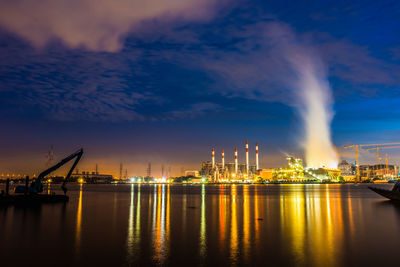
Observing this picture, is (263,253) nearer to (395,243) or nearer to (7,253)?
(395,243)

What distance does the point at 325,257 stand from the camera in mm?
14836

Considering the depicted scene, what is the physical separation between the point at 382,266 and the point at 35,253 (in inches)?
644

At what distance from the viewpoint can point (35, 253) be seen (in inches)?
628

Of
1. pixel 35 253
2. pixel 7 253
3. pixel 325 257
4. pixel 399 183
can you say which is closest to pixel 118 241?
pixel 35 253

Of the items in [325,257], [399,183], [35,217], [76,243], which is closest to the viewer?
[325,257]

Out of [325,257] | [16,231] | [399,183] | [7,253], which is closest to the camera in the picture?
[325,257]

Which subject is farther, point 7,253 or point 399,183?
point 399,183

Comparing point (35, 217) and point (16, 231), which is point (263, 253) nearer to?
point (16, 231)

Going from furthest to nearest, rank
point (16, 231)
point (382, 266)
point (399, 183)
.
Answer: point (399, 183) → point (16, 231) → point (382, 266)

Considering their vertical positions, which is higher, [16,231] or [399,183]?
[399,183]

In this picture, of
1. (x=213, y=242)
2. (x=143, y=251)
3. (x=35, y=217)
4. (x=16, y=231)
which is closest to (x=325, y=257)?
(x=213, y=242)

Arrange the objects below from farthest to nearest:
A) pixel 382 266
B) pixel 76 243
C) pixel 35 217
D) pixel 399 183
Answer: pixel 399 183 → pixel 35 217 → pixel 76 243 → pixel 382 266

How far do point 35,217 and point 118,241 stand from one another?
16.7m

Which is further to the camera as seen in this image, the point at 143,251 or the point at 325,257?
the point at 143,251
